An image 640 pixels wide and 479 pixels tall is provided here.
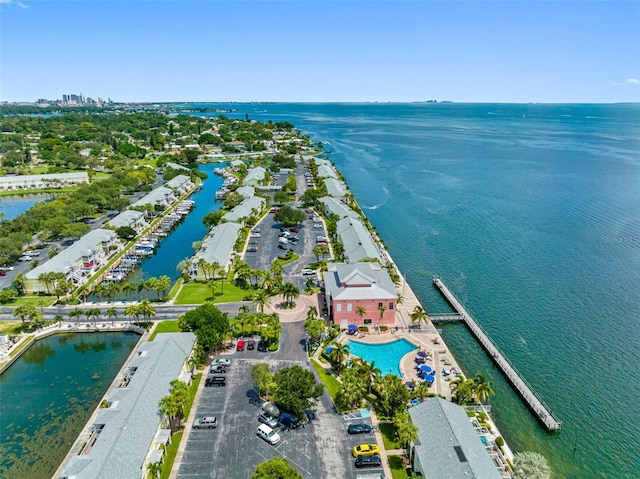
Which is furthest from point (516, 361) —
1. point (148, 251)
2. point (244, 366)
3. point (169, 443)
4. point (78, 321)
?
point (148, 251)

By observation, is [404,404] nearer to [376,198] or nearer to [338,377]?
[338,377]

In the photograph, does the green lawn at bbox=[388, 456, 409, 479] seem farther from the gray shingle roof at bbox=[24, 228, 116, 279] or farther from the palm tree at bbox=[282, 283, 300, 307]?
the gray shingle roof at bbox=[24, 228, 116, 279]

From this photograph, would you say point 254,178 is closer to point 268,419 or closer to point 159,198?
point 159,198

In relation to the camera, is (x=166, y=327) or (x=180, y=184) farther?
(x=180, y=184)

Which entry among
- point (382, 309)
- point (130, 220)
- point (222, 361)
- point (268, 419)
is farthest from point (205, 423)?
point (130, 220)

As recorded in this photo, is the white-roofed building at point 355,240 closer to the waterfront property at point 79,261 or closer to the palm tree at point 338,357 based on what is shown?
the palm tree at point 338,357

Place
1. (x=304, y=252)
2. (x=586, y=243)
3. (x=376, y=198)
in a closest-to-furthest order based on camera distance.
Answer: (x=304, y=252), (x=586, y=243), (x=376, y=198)

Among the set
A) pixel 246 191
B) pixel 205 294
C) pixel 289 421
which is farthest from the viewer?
pixel 246 191
